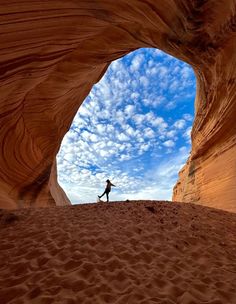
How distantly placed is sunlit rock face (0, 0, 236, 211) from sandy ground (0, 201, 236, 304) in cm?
333

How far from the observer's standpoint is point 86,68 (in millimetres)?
8555

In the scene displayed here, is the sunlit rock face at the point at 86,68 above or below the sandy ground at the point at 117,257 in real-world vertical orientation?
above

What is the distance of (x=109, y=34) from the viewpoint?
22.5 ft

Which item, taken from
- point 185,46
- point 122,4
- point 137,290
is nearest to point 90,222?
point 137,290

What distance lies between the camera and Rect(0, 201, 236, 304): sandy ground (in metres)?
3.09

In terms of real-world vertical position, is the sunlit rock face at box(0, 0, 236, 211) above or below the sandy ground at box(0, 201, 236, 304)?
above

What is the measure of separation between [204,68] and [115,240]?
7.44 meters

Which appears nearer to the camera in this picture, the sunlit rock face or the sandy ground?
the sandy ground

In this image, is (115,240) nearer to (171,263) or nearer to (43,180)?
(171,263)

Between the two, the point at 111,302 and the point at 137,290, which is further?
the point at 137,290

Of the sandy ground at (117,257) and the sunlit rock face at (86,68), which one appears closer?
the sandy ground at (117,257)

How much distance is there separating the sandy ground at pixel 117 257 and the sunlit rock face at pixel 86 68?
3333mm

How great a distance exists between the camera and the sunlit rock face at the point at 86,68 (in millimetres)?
4664

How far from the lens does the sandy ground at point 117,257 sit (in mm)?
3086
